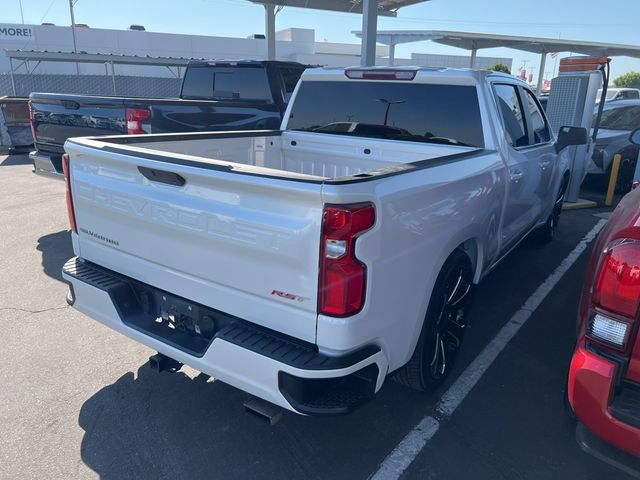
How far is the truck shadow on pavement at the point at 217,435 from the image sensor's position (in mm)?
2664

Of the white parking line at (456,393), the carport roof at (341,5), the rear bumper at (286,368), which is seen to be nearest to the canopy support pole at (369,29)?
the carport roof at (341,5)

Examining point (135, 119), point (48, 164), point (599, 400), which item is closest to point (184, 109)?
point (135, 119)

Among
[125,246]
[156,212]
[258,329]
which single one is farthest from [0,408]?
[258,329]

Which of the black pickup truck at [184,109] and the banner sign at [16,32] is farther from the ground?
the banner sign at [16,32]

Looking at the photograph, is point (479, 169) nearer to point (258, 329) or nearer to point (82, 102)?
point (258, 329)

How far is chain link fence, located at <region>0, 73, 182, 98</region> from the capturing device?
1977cm

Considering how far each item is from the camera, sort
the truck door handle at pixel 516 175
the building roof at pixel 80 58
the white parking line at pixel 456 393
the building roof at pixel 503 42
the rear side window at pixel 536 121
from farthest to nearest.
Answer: the building roof at pixel 503 42 < the building roof at pixel 80 58 < the rear side window at pixel 536 121 < the truck door handle at pixel 516 175 < the white parking line at pixel 456 393

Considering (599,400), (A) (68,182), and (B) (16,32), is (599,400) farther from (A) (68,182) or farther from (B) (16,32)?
(B) (16,32)

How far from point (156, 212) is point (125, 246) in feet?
1.43

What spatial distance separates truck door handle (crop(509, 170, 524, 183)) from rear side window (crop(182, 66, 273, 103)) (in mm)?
4457

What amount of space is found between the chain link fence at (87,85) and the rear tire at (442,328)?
784 inches

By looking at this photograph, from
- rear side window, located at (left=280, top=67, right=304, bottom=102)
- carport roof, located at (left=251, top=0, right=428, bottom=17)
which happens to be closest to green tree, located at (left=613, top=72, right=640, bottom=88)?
carport roof, located at (left=251, top=0, right=428, bottom=17)

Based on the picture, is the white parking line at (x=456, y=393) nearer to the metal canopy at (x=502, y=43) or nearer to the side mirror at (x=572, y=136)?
the side mirror at (x=572, y=136)

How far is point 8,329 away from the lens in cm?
404
